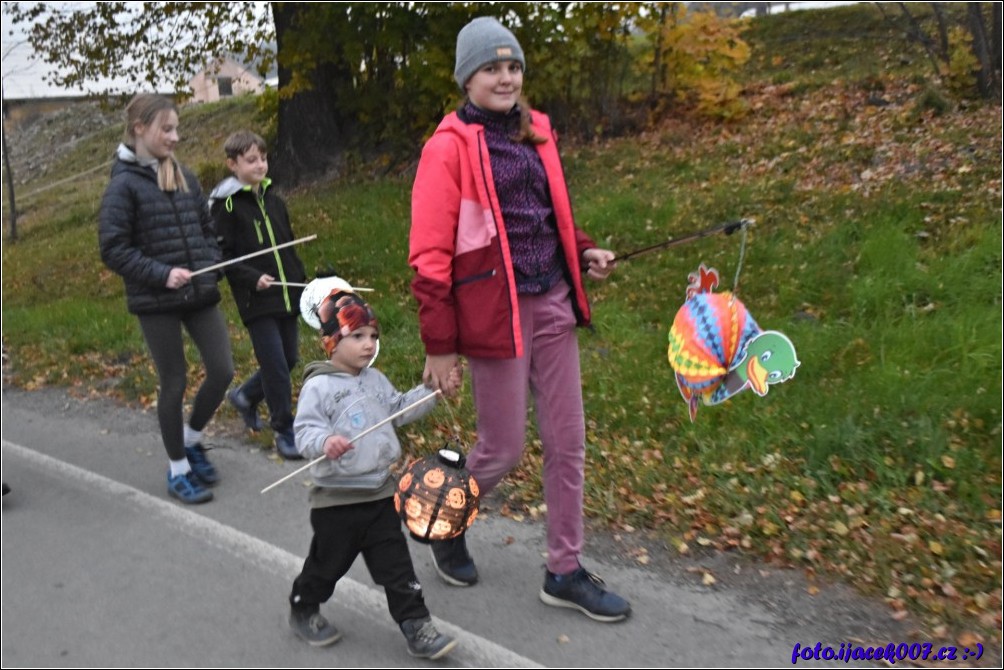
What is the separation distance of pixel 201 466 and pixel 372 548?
90.7 inches

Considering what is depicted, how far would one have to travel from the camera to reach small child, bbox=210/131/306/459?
516 cm

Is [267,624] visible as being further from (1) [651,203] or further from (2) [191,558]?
(1) [651,203]

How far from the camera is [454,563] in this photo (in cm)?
404

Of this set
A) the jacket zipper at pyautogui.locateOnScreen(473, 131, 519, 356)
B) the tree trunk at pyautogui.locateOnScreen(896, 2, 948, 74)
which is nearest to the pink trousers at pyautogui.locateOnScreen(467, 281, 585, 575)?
the jacket zipper at pyautogui.locateOnScreen(473, 131, 519, 356)

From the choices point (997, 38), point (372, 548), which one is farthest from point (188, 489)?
point (997, 38)

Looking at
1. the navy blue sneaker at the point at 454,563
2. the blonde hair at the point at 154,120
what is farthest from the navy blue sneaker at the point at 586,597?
the blonde hair at the point at 154,120

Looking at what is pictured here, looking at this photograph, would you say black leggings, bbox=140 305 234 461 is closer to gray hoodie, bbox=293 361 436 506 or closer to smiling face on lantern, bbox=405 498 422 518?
gray hoodie, bbox=293 361 436 506

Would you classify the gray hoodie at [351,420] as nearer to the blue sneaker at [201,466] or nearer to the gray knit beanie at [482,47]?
the gray knit beanie at [482,47]

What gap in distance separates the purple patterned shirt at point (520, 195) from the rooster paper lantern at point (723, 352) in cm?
55

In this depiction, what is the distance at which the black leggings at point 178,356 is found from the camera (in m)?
4.96

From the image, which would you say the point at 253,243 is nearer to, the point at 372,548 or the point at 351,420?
the point at 351,420

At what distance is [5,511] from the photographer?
5191 millimetres

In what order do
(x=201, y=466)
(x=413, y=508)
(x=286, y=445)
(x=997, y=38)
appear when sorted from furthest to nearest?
(x=997, y=38)
(x=286, y=445)
(x=201, y=466)
(x=413, y=508)

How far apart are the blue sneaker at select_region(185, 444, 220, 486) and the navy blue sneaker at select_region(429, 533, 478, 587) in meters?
1.85
